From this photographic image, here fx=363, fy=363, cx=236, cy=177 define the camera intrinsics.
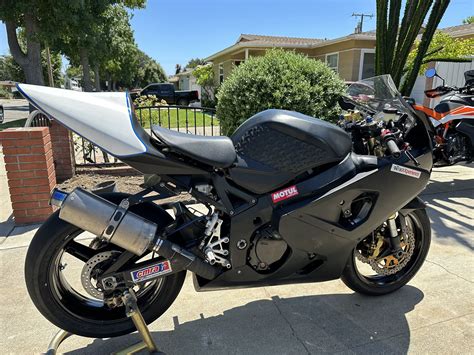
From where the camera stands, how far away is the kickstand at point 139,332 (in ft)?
6.40

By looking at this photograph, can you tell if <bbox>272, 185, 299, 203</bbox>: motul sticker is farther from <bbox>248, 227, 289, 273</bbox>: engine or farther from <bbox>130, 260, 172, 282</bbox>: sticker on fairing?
<bbox>130, 260, 172, 282</bbox>: sticker on fairing

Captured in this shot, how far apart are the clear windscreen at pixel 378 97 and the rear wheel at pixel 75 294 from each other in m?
1.71

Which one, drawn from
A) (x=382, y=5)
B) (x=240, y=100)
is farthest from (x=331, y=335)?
(x=382, y=5)

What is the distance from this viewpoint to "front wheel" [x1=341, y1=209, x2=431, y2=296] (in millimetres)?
2574

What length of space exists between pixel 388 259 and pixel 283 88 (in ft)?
9.26

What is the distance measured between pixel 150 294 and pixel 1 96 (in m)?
52.0

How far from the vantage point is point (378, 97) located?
265cm

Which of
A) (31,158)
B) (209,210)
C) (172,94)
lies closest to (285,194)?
(209,210)

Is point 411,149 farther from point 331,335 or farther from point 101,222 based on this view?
point 101,222

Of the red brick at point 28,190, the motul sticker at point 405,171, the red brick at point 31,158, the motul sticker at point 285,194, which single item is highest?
the motul sticker at point 405,171

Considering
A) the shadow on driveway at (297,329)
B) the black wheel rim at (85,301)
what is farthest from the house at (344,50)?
the black wheel rim at (85,301)

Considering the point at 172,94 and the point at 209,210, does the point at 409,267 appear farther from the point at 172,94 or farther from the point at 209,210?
the point at 172,94

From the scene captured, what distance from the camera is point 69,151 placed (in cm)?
508

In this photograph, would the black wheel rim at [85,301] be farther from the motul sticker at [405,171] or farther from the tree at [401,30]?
the tree at [401,30]
